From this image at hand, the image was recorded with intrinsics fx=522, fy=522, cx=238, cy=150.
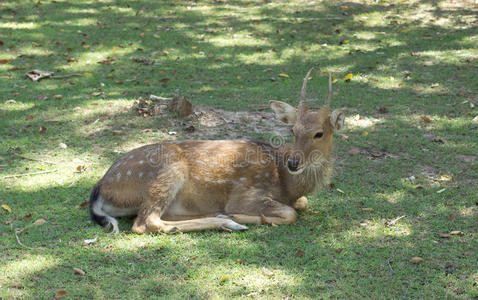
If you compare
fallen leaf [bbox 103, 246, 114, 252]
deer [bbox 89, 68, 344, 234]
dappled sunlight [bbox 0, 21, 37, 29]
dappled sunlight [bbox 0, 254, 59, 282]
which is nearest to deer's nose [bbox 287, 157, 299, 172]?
deer [bbox 89, 68, 344, 234]

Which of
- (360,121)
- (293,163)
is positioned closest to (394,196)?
(293,163)

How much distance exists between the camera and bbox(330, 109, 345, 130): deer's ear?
5.64 meters

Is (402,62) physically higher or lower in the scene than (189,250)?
higher

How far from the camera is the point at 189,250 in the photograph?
4.96 meters

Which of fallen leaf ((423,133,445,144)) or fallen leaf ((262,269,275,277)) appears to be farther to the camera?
fallen leaf ((423,133,445,144))

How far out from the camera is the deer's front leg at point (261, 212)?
217 inches

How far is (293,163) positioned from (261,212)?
658 millimetres

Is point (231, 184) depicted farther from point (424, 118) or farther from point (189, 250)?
point (424, 118)

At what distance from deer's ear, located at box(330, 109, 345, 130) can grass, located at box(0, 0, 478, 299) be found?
0.95 meters

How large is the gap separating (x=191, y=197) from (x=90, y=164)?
1.99 m

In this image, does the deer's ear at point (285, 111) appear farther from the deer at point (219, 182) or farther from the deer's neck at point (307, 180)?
the deer's neck at point (307, 180)

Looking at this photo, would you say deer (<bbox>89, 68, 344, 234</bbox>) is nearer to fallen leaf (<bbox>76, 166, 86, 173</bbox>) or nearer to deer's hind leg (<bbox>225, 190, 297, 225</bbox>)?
deer's hind leg (<bbox>225, 190, 297, 225</bbox>)

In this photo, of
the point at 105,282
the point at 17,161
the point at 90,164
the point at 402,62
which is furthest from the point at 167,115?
the point at 402,62

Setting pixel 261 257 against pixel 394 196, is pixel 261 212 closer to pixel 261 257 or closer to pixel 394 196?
pixel 261 257
